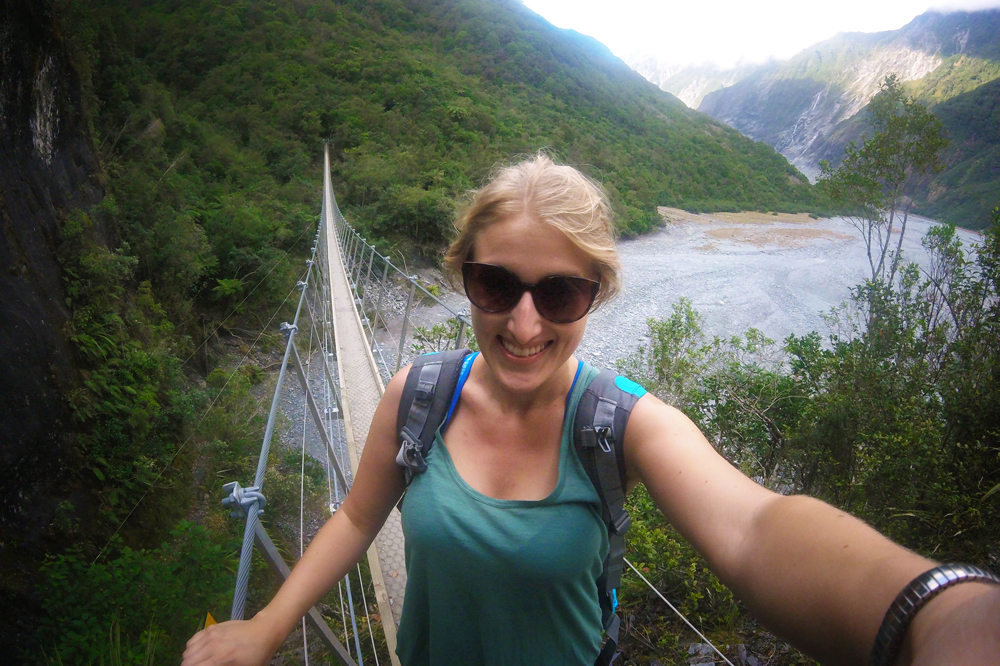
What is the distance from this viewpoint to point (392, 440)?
0.72m

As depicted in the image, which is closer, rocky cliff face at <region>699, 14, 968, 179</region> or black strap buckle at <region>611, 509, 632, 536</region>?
black strap buckle at <region>611, 509, 632, 536</region>

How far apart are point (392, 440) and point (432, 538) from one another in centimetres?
16

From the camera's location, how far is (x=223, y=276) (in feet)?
21.4

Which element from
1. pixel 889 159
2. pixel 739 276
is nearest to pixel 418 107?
pixel 739 276

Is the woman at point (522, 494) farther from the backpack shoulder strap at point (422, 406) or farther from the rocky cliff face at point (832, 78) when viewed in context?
the rocky cliff face at point (832, 78)

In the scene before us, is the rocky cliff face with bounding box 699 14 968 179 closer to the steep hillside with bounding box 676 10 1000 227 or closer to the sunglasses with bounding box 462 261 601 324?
the steep hillside with bounding box 676 10 1000 227

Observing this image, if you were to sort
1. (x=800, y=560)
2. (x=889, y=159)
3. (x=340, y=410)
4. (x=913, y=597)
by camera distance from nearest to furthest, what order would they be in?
(x=913, y=597) → (x=800, y=560) → (x=340, y=410) → (x=889, y=159)

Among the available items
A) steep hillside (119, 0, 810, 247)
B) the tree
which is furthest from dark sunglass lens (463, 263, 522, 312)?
the tree

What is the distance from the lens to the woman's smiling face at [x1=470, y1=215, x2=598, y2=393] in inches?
26.4

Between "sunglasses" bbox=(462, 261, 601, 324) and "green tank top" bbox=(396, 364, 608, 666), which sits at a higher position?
"sunglasses" bbox=(462, 261, 601, 324)

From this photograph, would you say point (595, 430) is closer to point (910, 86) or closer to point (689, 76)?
point (910, 86)

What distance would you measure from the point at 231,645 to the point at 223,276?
690 cm

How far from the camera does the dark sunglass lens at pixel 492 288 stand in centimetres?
69

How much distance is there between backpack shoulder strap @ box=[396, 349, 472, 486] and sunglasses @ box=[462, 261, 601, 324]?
0.12m
